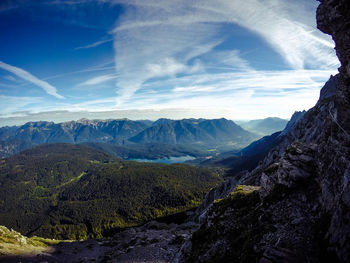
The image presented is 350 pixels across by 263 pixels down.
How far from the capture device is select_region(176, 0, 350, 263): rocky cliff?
1124 centimetres

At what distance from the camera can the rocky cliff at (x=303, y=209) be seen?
36.9 ft

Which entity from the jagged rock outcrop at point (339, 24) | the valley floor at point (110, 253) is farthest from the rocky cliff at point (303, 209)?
the valley floor at point (110, 253)

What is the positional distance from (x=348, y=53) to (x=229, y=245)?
2063 centimetres

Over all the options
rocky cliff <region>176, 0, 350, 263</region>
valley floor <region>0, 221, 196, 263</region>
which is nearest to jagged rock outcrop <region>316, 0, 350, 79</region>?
rocky cliff <region>176, 0, 350, 263</region>

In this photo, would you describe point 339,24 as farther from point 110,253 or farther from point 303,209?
point 110,253

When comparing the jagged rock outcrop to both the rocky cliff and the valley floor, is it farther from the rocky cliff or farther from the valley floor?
the valley floor

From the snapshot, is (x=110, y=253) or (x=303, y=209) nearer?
(x=303, y=209)

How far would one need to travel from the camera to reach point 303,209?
14617 millimetres

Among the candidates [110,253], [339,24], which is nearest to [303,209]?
[339,24]

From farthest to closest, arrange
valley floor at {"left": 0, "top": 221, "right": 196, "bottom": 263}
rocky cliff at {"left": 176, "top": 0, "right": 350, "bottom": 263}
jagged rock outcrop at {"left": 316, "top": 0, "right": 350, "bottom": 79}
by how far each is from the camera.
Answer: valley floor at {"left": 0, "top": 221, "right": 196, "bottom": 263} → jagged rock outcrop at {"left": 316, "top": 0, "right": 350, "bottom": 79} → rocky cliff at {"left": 176, "top": 0, "right": 350, "bottom": 263}

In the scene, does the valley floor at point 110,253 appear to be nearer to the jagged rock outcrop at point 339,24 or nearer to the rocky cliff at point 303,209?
the rocky cliff at point 303,209

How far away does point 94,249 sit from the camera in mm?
52844

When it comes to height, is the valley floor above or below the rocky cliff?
→ below

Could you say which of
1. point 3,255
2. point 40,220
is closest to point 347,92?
point 3,255
